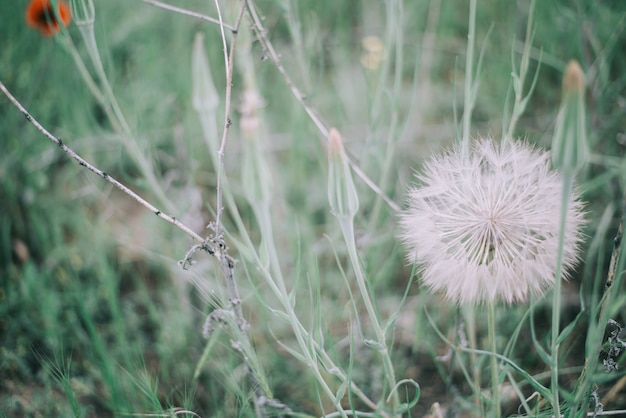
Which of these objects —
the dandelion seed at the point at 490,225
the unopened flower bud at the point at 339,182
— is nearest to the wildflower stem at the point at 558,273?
the dandelion seed at the point at 490,225

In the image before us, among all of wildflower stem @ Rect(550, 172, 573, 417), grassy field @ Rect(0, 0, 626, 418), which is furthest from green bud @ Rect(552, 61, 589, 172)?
grassy field @ Rect(0, 0, 626, 418)

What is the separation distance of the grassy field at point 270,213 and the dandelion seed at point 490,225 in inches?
3.1

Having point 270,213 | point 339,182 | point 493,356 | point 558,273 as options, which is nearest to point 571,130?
point 558,273

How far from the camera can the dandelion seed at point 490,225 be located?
2.83 feet

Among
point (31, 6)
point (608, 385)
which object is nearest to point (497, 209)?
point (608, 385)

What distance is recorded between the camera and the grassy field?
1016 millimetres

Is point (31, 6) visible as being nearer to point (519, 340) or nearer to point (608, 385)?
point (519, 340)

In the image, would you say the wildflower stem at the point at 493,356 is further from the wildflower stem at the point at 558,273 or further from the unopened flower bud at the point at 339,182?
the unopened flower bud at the point at 339,182

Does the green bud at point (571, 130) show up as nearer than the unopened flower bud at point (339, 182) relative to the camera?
Yes

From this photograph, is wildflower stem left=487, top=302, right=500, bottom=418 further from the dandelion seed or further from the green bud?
the green bud

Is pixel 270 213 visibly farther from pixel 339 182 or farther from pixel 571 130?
pixel 571 130

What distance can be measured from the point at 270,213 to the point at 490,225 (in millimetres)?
851

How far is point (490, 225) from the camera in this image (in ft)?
2.90

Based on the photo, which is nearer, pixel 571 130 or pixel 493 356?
pixel 571 130
